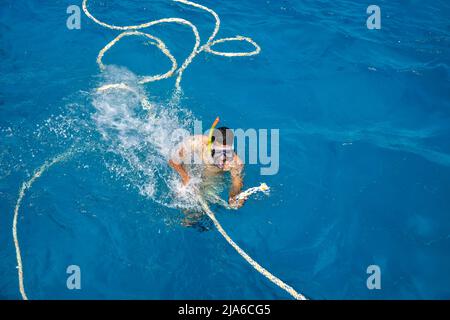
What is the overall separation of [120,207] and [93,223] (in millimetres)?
544

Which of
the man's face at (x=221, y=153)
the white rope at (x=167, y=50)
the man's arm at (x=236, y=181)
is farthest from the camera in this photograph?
the white rope at (x=167, y=50)

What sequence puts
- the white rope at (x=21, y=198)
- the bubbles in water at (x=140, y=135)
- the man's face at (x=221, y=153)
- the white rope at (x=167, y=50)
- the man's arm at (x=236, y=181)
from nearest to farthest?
the white rope at (x=21, y=198), the man's face at (x=221, y=153), the man's arm at (x=236, y=181), the bubbles in water at (x=140, y=135), the white rope at (x=167, y=50)

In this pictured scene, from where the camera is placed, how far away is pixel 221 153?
652 cm

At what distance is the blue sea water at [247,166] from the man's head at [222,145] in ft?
3.93

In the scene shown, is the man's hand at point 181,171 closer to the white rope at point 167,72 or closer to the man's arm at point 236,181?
the white rope at point 167,72

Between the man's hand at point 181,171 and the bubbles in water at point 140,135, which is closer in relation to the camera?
the man's hand at point 181,171

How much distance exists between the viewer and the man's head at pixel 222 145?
21.1ft

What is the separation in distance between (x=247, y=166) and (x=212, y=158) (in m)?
1.45

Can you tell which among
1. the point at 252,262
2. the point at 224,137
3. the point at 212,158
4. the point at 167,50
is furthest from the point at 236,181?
the point at 167,50

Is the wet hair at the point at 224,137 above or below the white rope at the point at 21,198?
above

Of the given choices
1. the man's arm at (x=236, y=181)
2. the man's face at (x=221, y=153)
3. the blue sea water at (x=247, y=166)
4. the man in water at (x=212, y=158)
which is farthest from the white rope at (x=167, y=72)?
the man's face at (x=221, y=153)

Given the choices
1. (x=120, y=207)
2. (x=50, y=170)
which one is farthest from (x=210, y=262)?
(x=50, y=170)

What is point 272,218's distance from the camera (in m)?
7.39

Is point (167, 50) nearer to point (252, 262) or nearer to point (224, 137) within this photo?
point (224, 137)
